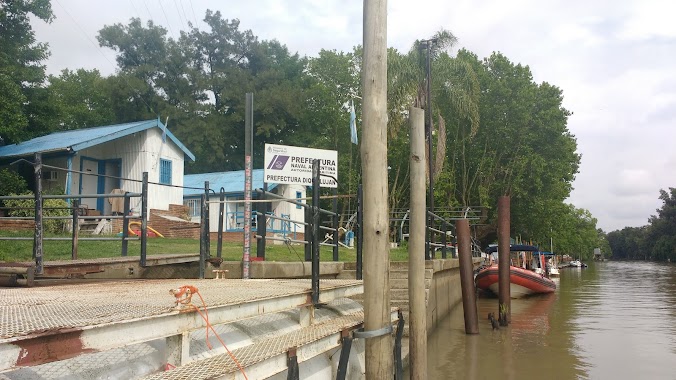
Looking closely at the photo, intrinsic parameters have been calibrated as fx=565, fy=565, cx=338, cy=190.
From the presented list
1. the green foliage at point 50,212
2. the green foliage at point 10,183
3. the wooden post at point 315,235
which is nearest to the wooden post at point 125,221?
the wooden post at point 315,235

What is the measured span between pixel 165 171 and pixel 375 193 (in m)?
21.4

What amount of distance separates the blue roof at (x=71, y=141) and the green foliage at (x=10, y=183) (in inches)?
40.0

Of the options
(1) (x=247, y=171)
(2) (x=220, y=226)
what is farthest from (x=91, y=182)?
(1) (x=247, y=171)

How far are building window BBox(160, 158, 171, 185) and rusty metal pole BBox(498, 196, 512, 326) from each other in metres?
16.0

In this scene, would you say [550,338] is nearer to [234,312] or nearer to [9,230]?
[234,312]

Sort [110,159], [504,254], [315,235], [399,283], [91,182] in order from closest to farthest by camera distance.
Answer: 1. [315,235]
2. [399,283]
3. [504,254]
4. [91,182]
5. [110,159]

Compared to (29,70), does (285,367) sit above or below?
below

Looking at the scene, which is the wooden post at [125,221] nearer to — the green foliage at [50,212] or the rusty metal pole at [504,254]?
the rusty metal pole at [504,254]

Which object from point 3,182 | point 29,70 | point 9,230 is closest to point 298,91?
point 29,70

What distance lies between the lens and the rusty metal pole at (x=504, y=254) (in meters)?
12.6

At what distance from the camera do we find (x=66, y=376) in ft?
9.65

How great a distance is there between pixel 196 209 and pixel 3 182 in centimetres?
912

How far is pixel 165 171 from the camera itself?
2462 centimetres

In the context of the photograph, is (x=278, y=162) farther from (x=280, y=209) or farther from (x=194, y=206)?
(x=194, y=206)
